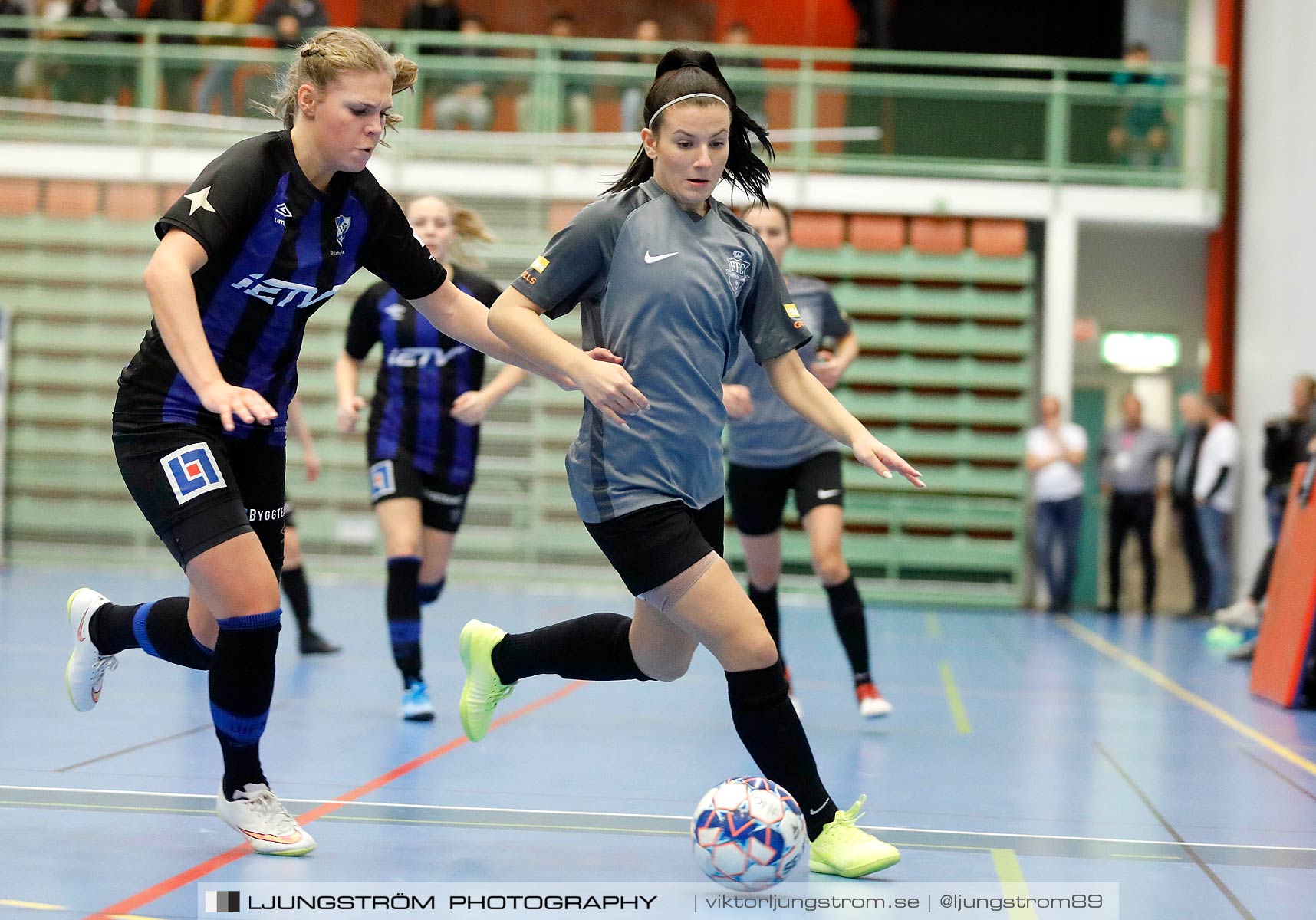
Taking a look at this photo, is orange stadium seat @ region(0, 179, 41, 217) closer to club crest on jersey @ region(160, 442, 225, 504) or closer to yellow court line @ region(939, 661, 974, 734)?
yellow court line @ region(939, 661, 974, 734)

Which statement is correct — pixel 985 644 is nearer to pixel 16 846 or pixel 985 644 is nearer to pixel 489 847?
pixel 489 847

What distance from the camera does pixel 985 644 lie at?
9430mm

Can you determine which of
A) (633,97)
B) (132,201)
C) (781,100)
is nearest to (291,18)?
(132,201)

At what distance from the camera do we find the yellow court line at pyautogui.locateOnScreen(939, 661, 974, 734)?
567 cm

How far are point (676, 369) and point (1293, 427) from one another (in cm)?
852

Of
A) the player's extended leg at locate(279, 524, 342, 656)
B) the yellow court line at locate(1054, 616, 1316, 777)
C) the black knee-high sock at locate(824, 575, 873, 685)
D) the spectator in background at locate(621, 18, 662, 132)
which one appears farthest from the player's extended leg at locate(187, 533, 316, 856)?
the spectator in background at locate(621, 18, 662, 132)

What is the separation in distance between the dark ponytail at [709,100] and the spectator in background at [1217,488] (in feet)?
31.6

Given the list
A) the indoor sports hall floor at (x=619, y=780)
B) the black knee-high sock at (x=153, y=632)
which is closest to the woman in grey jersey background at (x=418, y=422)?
the indoor sports hall floor at (x=619, y=780)

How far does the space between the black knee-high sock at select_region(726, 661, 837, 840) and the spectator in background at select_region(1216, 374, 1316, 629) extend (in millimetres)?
7532

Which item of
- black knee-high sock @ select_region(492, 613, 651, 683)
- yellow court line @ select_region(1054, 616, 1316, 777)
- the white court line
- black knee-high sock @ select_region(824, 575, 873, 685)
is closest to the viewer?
black knee-high sock @ select_region(492, 613, 651, 683)

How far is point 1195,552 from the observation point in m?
12.6

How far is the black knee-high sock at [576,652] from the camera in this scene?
11.5 ft

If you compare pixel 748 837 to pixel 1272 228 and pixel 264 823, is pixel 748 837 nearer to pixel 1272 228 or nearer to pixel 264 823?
pixel 264 823

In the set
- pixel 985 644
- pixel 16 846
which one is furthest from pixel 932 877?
pixel 985 644
